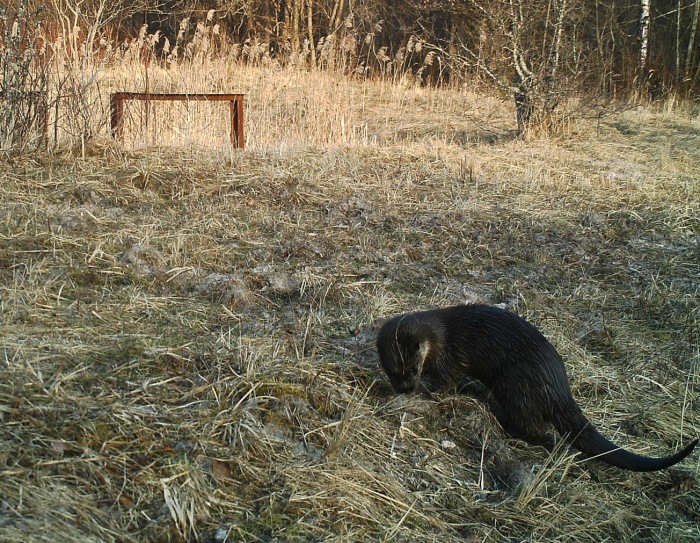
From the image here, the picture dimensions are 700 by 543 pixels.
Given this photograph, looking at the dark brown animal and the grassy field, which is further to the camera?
the dark brown animal

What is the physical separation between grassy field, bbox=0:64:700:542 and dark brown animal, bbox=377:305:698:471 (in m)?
0.13

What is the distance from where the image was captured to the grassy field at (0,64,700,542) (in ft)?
8.48

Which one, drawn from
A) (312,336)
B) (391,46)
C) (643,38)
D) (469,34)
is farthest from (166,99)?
(643,38)

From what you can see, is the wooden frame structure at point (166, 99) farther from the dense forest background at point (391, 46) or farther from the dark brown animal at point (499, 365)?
the dark brown animal at point (499, 365)

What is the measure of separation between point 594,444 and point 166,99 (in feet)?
20.7

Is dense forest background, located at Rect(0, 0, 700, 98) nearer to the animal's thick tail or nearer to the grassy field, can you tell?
the grassy field

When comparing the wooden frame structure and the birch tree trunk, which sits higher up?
the birch tree trunk

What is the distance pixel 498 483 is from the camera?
10.2ft

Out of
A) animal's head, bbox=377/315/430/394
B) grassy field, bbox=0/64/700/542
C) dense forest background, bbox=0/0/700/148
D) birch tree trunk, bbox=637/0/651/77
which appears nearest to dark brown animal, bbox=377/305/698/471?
animal's head, bbox=377/315/430/394

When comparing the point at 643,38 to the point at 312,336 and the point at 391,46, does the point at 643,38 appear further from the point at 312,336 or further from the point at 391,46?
the point at 312,336

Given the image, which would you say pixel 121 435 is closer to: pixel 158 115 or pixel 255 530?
pixel 255 530

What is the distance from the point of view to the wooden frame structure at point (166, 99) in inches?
293

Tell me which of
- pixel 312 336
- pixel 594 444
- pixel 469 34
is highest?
pixel 469 34

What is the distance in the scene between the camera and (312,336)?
12.8 ft
